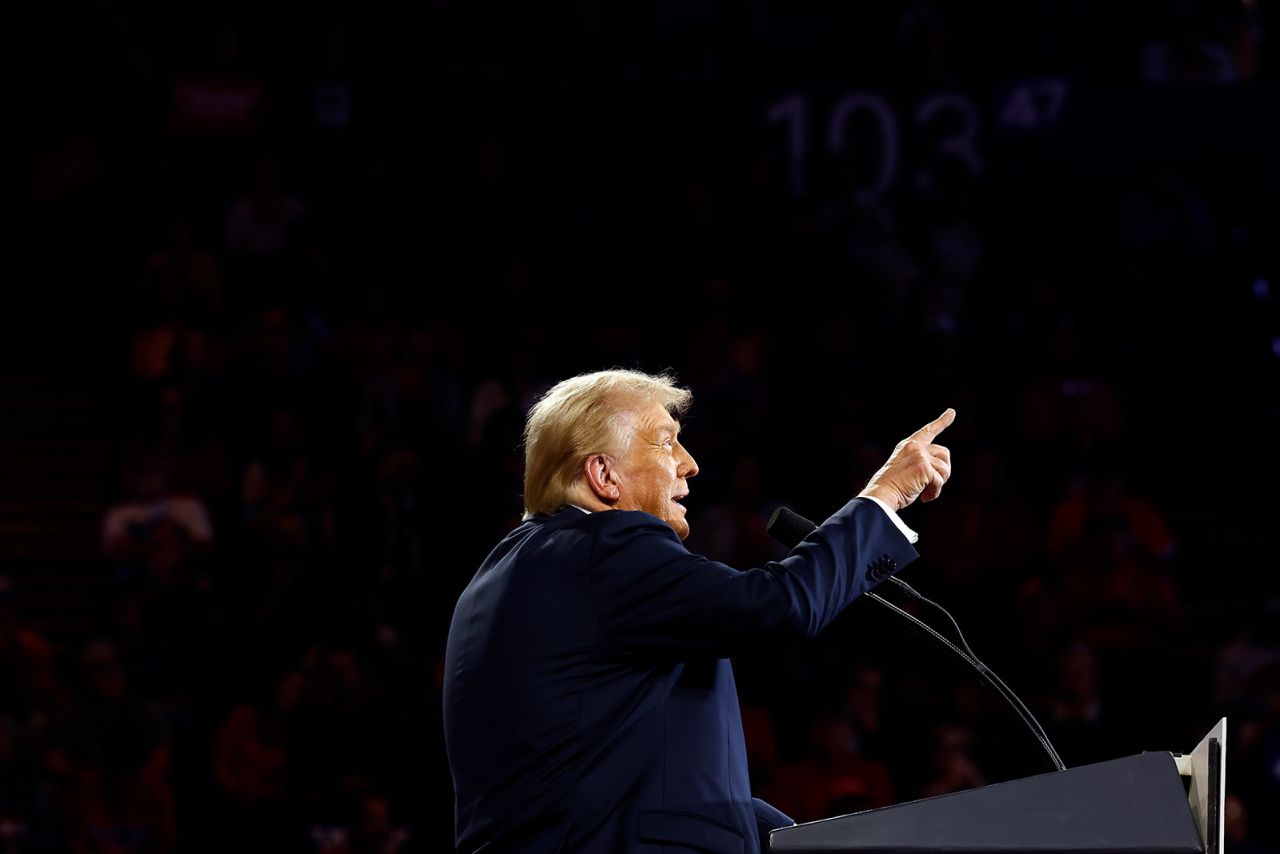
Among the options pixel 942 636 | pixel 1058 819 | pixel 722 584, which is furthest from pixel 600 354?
pixel 1058 819

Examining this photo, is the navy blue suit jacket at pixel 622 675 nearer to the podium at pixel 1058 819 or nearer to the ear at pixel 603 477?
the ear at pixel 603 477

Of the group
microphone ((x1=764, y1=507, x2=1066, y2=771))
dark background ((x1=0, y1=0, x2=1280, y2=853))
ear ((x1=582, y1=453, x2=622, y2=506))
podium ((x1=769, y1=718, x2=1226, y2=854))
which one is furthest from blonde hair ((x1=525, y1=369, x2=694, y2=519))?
dark background ((x1=0, y1=0, x2=1280, y2=853))

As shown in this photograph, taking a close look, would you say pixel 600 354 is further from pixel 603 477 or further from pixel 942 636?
pixel 942 636

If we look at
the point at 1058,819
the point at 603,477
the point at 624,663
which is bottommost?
the point at 1058,819

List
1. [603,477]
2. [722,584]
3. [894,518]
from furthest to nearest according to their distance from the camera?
[603,477], [894,518], [722,584]

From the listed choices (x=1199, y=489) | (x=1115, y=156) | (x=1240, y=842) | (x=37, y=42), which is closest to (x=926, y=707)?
(x=1240, y=842)

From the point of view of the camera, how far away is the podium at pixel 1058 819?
6.42 feet

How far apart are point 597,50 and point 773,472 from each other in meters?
4.49

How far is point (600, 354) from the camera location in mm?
8453

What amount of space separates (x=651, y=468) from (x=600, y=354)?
5946mm

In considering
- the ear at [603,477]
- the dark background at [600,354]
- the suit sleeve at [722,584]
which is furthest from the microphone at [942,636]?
the dark background at [600,354]

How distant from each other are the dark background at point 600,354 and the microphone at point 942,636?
3.09 m

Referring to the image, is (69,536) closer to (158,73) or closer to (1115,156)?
(158,73)

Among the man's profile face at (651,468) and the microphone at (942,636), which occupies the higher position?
the man's profile face at (651,468)
